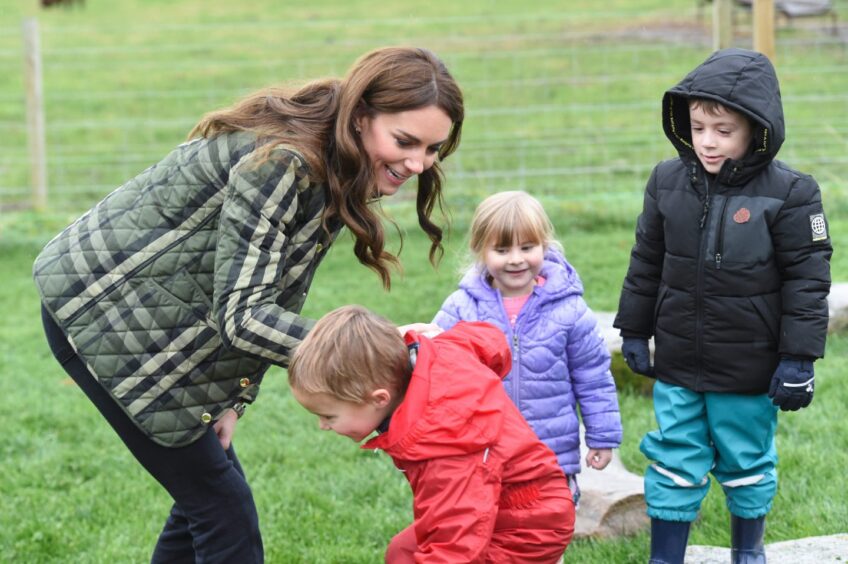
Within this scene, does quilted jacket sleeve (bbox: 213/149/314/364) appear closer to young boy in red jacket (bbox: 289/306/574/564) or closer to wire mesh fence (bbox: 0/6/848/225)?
young boy in red jacket (bbox: 289/306/574/564)

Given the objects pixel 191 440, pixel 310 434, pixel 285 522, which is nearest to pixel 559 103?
pixel 310 434

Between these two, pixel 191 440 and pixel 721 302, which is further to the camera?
pixel 721 302

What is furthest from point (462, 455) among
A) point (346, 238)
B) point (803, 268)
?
point (346, 238)

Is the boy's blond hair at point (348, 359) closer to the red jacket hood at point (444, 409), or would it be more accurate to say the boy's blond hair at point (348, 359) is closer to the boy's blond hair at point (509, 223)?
the red jacket hood at point (444, 409)

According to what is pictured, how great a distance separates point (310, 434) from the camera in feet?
18.5

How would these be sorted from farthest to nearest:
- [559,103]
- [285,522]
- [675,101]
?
1. [559,103]
2. [285,522]
3. [675,101]

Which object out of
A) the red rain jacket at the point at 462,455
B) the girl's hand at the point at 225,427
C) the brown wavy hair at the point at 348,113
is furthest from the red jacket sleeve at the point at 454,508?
the girl's hand at the point at 225,427

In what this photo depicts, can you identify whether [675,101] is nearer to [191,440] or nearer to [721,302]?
[721,302]

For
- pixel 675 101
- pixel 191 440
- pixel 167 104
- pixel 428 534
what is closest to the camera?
pixel 428 534

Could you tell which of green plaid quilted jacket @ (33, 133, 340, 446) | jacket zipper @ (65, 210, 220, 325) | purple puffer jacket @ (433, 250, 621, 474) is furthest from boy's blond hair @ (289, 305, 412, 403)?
purple puffer jacket @ (433, 250, 621, 474)

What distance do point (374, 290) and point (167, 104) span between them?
856 cm

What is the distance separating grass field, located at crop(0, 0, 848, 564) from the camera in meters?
4.56

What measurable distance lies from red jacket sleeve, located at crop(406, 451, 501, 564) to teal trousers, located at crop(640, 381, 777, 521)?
1.17m

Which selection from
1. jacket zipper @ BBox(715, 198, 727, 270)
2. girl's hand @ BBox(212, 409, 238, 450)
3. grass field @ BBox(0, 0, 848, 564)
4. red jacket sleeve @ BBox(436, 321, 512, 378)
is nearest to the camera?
red jacket sleeve @ BBox(436, 321, 512, 378)
